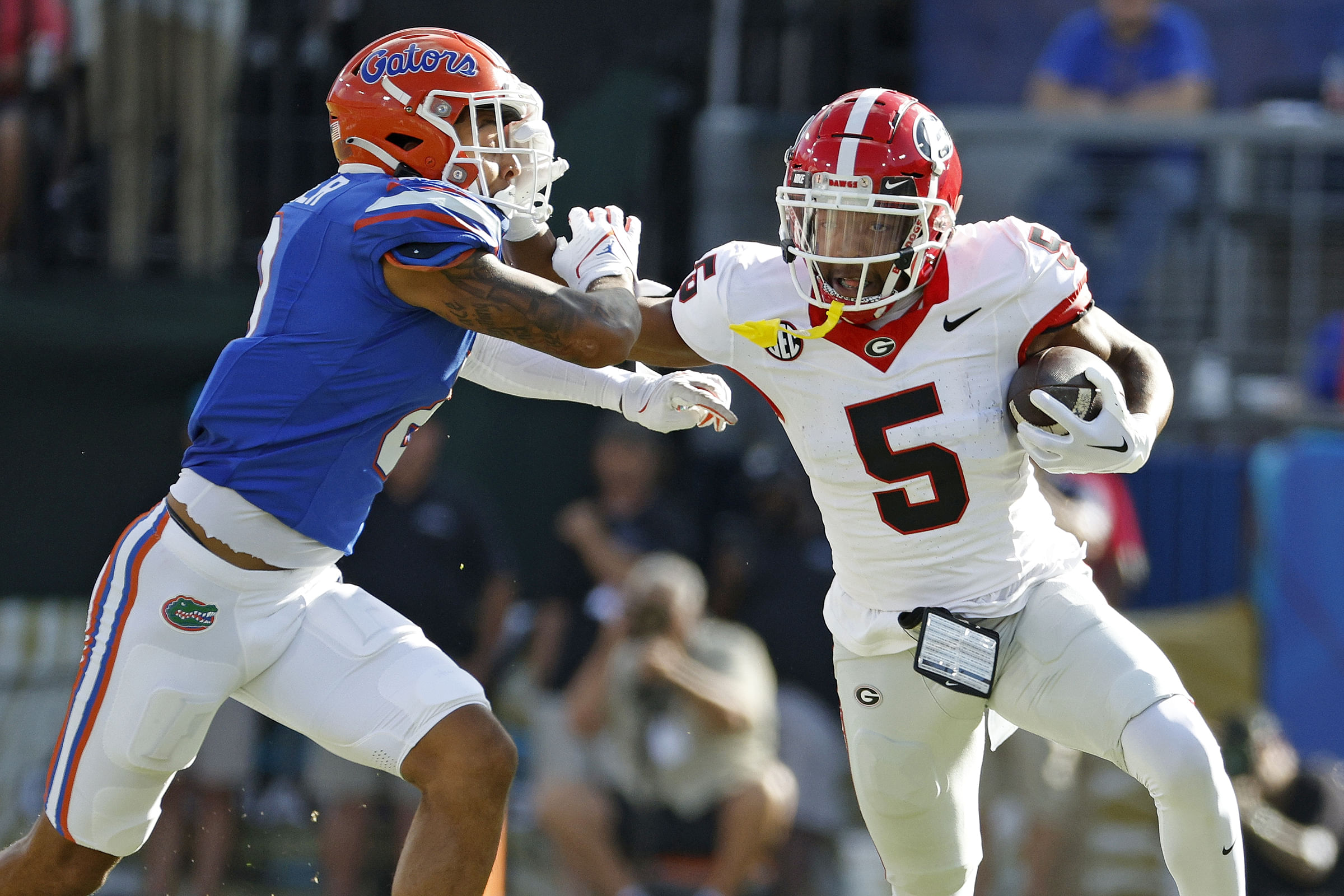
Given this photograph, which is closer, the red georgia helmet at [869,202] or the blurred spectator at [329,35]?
the red georgia helmet at [869,202]

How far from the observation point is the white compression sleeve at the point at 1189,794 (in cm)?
290

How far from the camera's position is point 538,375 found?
366cm

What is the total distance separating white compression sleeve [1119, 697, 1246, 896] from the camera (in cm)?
290

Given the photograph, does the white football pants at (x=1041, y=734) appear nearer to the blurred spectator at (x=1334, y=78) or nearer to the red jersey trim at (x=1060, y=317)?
the red jersey trim at (x=1060, y=317)

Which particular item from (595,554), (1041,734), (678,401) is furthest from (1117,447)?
(595,554)

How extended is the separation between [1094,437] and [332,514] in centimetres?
149

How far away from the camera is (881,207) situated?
3.12 m

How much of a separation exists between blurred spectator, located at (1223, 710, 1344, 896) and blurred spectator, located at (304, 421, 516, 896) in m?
2.83

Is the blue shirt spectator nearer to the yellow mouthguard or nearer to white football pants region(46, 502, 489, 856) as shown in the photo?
the yellow mouthguard

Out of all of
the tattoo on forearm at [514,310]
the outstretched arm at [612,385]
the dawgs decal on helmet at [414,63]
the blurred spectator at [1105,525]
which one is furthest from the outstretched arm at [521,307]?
the blurred spectator at [1105,525]

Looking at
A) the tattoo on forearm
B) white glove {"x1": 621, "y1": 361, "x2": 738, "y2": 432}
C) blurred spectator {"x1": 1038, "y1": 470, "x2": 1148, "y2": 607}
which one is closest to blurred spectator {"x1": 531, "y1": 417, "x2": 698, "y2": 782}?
blurred spectator {"x1": 1038, "y1": 470, "x2": 1148, "y2": 607}

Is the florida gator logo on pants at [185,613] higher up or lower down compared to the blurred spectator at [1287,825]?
higher up

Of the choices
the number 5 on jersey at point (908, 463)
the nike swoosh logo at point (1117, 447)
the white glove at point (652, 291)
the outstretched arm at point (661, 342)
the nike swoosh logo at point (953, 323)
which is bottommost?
the number 5 on jersey at point (908, 463)

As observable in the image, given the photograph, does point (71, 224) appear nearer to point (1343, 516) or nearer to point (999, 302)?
point (999, 302)
